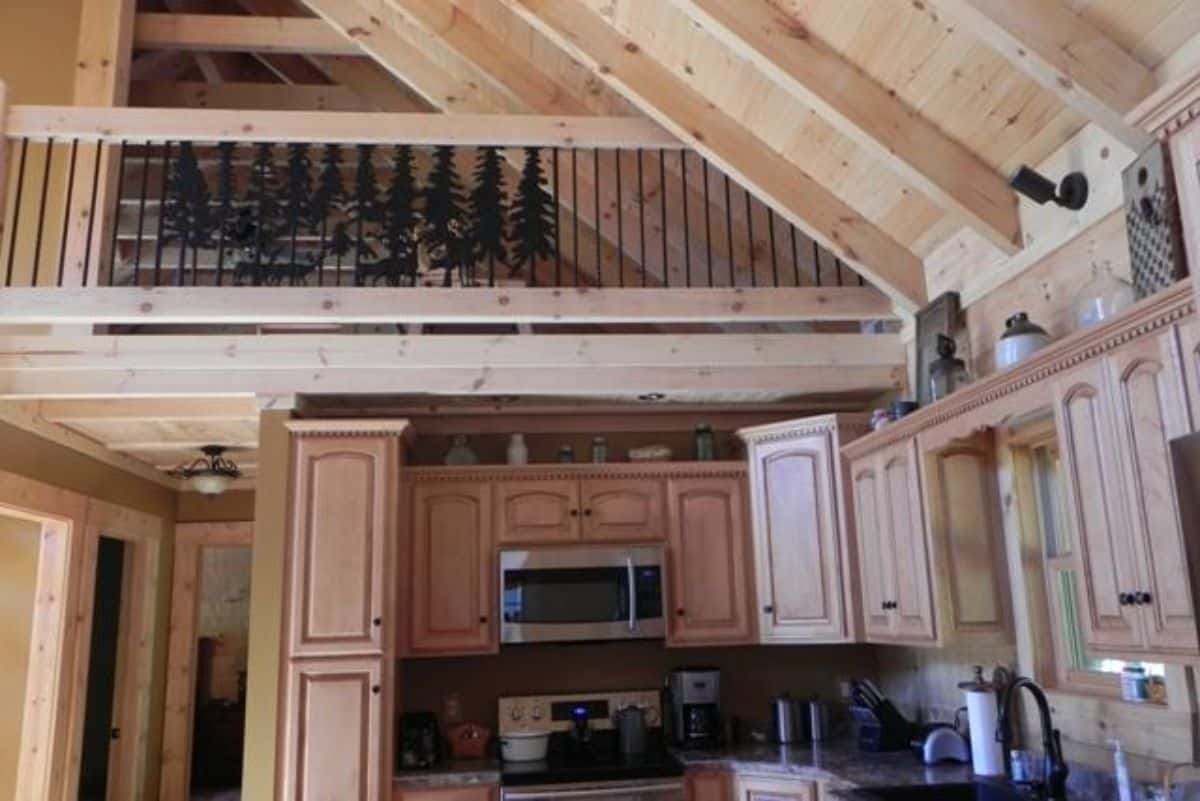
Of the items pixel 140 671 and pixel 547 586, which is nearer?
pixel 547 586

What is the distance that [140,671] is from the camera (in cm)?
623

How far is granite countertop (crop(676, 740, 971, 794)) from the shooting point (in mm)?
3490

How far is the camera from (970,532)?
3.47 meters

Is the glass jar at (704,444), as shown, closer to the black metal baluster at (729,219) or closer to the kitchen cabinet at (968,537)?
the black metal baluster at (729,219)

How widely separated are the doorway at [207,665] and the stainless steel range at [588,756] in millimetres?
2015

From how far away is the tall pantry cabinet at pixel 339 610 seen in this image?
13.5 ft

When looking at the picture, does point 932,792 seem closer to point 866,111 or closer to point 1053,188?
point 1053,188

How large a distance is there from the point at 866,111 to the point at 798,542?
6.93ft

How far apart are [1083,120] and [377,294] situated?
261cm

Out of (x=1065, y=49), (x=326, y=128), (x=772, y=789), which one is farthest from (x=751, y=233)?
(x=772, y=789)

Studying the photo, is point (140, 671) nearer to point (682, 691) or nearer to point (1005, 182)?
point (682, 691)

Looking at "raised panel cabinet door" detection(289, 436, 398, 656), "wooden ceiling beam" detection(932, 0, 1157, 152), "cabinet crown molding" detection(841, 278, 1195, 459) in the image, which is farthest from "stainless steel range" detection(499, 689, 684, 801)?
"wooden ceiling beam" detection(932, 0, 1157, 152)

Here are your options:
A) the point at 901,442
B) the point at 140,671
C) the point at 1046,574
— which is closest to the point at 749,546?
the point at 901,442

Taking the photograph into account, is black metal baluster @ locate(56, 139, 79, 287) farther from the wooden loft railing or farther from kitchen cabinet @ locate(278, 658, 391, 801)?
kitchen cabinet @ locate(278, 658, 391, 801)
